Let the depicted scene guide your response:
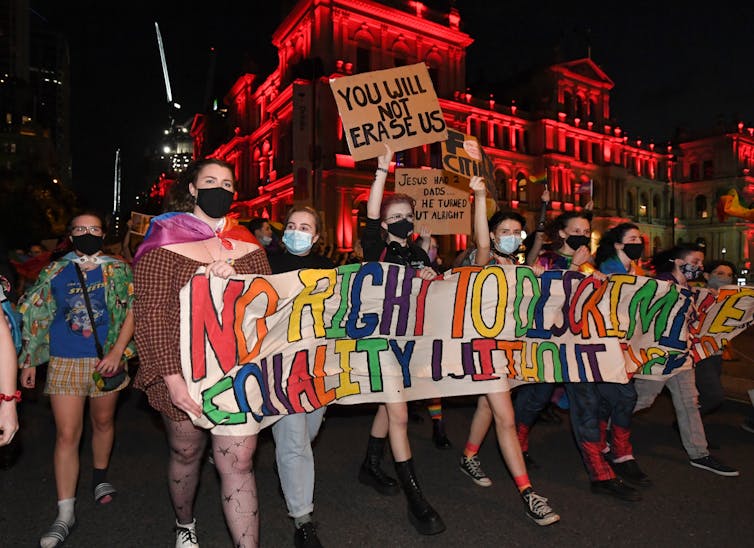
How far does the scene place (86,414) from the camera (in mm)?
7543

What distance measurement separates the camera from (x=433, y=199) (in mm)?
9453

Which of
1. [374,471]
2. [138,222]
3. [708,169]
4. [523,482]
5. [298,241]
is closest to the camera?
[523,482]

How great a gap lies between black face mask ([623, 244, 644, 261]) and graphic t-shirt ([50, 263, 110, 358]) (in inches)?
161

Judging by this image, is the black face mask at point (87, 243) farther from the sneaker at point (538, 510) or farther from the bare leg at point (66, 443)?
the sneaker at point (538, 510)

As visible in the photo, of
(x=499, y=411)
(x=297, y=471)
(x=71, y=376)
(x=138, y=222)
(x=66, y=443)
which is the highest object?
(x=138, y=222)

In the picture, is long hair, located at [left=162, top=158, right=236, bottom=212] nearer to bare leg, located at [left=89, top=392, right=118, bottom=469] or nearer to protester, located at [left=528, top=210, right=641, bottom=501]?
bare leg, located at [left=89, top=392, right=118, bottom=469]

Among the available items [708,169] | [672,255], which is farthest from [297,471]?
[708,169]

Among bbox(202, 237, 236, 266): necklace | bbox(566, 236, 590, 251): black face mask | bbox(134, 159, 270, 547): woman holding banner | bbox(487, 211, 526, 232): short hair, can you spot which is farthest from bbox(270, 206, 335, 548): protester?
bbox(566, 236, 590, 251): black face mask

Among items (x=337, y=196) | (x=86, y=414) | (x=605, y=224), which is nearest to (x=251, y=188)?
(x=337, y=196)

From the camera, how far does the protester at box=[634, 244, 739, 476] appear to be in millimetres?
4930

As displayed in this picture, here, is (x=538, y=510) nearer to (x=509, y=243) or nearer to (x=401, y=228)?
(x=509, y=243)

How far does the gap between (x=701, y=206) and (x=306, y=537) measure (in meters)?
74.8

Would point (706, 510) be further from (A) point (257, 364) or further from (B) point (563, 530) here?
(A) point (257, 364)

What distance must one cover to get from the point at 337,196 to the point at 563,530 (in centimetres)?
3150
